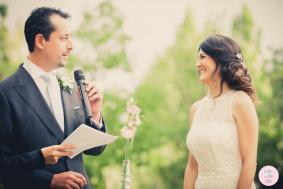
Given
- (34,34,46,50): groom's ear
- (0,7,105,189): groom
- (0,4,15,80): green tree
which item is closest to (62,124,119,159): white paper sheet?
(0,7,105,189): groom

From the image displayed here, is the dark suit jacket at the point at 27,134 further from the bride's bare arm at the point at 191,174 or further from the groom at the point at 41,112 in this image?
the bride's bare arm at the point at 191,174

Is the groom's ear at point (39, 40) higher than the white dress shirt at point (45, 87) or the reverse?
higher

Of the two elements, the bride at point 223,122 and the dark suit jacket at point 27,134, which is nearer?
the dark suit jacket at point 27,134

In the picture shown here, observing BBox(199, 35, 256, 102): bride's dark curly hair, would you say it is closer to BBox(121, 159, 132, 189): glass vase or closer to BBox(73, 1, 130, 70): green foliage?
BBox(121, 159, 132, 189): glass vase

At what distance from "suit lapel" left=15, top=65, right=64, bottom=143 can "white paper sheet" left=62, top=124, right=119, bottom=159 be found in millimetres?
142

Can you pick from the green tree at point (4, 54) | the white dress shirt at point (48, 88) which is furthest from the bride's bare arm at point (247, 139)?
the green tree at point (4, 54)

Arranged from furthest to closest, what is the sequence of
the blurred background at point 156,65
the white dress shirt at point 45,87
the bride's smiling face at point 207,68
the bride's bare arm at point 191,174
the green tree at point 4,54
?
1. the blurred background at point 156,65
2. the green tree at point 4,54
3. the bride's bare arm at point 191,174
4. the bride's smiling face at point 207,68
5. the white dress shirt at point 45,87

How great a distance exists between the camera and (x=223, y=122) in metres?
3.47

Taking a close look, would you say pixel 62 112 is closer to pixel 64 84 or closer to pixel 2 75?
pixel 64 84

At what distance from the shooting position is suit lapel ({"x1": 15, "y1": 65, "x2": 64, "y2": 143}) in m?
3.12

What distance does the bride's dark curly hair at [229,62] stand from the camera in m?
3.45

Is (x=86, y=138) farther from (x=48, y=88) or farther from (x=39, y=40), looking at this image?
(x=39, y=40)

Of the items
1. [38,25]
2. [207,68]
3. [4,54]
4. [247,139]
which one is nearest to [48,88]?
[38,25]

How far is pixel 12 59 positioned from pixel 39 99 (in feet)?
40.9
